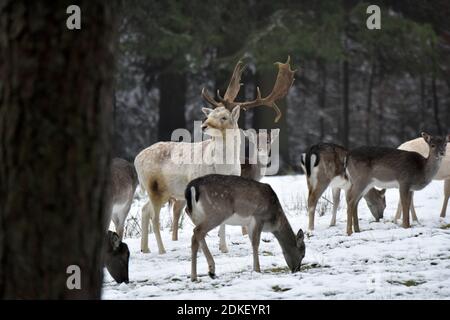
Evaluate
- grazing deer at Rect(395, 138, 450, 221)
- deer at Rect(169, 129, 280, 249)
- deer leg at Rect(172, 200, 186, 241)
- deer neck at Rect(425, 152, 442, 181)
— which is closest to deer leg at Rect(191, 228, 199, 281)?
deer at Rect(169, 129, 280, 249)

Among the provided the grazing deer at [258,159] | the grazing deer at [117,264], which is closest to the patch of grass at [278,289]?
the grazing deer at [117,264]

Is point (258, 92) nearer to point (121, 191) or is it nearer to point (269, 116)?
point (121, 191)

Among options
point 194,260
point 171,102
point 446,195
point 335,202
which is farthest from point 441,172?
point 171,102

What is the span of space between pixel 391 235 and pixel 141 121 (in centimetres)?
1882

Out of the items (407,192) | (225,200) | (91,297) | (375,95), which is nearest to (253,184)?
(225,200)

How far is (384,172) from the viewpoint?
33.9 ft

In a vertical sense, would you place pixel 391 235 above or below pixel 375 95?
below

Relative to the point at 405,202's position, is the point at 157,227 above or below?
below

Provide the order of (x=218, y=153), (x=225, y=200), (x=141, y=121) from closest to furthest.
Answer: (x=225, y=200), (x=218, y=153), (x=141, y=121)

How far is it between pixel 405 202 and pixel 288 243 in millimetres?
2436

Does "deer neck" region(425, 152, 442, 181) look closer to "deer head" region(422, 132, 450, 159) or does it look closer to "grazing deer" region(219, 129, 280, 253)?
"deer head" region(422, 132, 450, 159)

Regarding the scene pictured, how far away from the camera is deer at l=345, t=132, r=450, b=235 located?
10.3 meters
